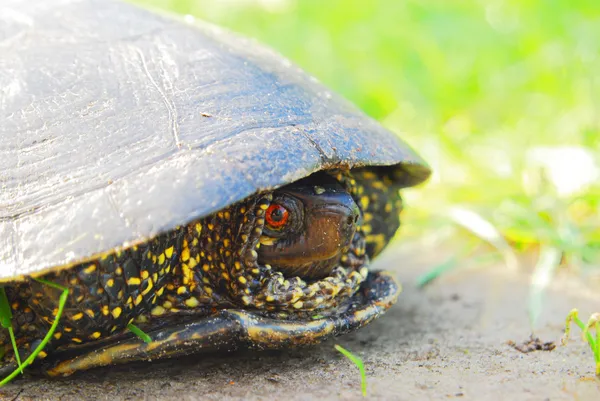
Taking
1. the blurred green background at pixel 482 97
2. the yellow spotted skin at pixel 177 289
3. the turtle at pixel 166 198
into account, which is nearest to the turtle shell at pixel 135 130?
the turtle at pixel 166 198

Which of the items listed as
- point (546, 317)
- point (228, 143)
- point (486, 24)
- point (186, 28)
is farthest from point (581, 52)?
point (228, 143)

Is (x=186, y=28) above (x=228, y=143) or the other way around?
above

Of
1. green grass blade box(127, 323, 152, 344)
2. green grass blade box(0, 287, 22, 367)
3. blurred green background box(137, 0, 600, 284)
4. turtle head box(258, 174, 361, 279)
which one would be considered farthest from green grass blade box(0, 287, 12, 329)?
blurred green background box(137, 0, 600, 284)

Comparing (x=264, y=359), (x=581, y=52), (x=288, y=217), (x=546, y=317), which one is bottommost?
(x=264, y=359)

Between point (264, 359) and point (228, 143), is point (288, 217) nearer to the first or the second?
point (228, 143)

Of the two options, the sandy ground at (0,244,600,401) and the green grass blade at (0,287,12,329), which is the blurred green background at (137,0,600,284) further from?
the green grass blade at (0,287,12,329)

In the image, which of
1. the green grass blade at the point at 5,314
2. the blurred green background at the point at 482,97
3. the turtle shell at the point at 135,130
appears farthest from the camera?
the blurred green background at the point at 482,97

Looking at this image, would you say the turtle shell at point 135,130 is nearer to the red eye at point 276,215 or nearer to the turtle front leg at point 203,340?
the red eye at point 276,215

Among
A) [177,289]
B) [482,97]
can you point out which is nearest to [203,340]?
[177,289]
